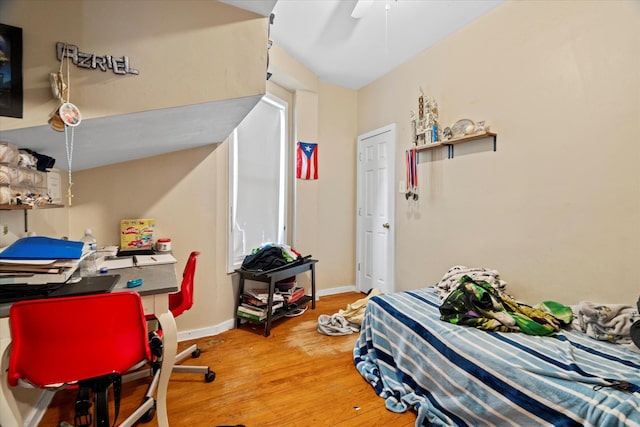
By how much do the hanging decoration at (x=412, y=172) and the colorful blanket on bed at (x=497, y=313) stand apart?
136cm

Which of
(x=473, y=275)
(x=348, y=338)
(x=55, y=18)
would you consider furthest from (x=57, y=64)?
(x=473, y=275)

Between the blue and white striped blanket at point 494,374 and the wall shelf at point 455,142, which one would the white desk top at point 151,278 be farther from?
the wall shelf at point 455,142

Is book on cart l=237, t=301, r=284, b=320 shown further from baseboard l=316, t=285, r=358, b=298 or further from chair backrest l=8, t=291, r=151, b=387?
chair backrest l=8, t=291, r=151, b=387

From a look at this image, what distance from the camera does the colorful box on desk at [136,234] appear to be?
2.25m

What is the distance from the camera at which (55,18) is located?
1.15 metres

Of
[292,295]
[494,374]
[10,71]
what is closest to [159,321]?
[10,71]

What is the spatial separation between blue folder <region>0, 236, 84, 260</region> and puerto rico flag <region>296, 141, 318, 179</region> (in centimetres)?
238

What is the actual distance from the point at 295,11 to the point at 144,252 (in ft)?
7.60

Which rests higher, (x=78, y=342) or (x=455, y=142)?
(x=455, y=142)

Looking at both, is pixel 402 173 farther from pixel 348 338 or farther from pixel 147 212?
pixel 147 212

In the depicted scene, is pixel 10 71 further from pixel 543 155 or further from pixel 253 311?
pixel 543 155

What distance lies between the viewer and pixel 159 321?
1362mm

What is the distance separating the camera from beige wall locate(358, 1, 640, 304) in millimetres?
1732

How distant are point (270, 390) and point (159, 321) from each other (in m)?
0.94
